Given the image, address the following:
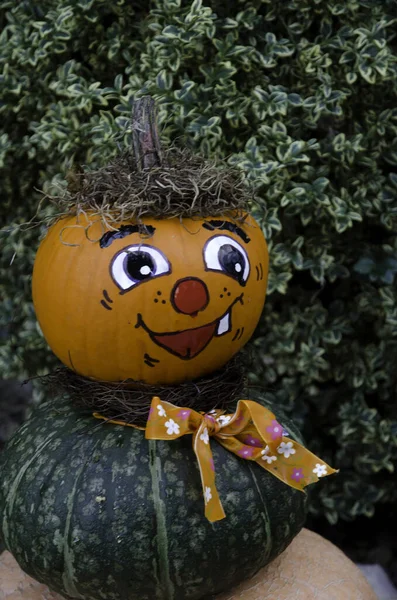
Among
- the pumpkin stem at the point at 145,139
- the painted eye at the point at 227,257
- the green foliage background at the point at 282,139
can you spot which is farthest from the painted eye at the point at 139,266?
the green foliage background at the point at 282,139

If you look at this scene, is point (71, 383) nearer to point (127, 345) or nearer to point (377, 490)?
point (127, 345)

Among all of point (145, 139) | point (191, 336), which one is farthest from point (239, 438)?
point (145, 139)

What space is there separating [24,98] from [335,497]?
2009 millimetres

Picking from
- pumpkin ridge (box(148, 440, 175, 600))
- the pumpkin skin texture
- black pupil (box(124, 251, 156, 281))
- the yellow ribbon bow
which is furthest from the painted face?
the pumpkin skin texture

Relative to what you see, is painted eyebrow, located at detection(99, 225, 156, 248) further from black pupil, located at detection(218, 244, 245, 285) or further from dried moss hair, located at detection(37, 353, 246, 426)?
dried moss hair, located at detection(37, 353, 246, 426)

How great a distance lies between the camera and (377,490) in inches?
107

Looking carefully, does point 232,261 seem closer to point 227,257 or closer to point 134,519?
point 227,257

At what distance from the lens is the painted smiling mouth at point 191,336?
63.6 inches

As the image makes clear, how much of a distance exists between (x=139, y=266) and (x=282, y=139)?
3.33 ft

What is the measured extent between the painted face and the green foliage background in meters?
0.61

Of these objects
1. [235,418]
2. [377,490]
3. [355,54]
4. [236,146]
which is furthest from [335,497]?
[355,54]

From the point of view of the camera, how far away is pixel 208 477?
154 centimetres

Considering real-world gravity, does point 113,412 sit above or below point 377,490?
above

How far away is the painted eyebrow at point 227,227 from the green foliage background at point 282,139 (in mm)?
492
